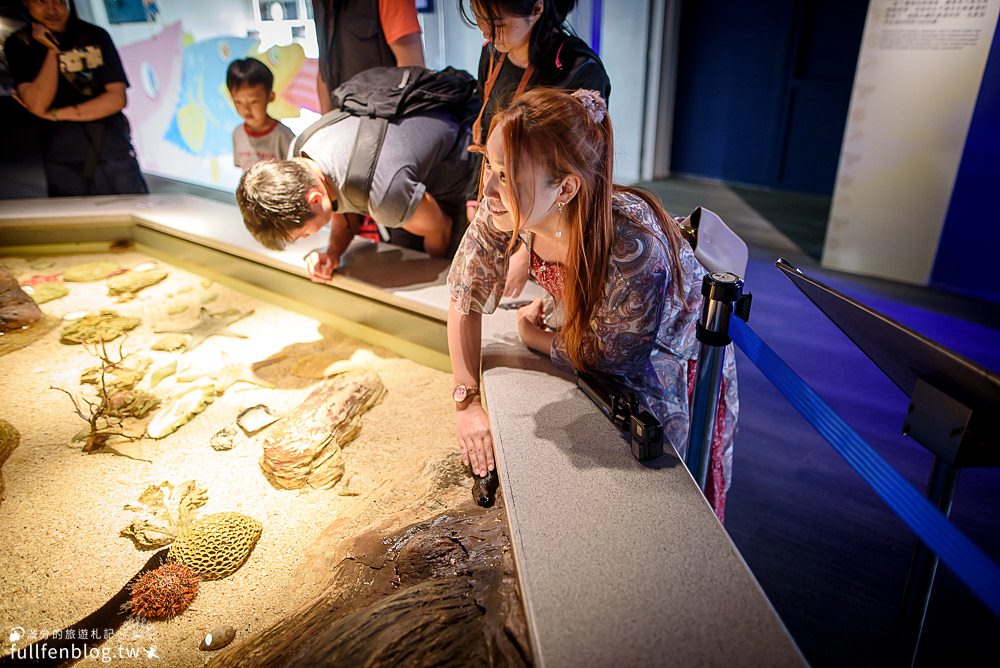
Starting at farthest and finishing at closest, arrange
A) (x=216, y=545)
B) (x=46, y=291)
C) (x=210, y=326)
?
(x=46, y=291), (x=210, y=326), (x=216, y=545)

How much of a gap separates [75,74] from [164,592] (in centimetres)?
424

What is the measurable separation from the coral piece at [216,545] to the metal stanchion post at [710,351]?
4.22 ft

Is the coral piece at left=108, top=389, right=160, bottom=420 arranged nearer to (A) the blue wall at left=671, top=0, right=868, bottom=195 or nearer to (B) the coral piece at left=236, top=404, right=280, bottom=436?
(B) the coral piece at left=236, top=404, right=280, bottom=436

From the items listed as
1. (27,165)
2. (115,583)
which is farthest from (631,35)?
(115,583)

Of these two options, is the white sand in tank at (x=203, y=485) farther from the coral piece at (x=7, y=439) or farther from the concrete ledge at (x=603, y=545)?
the concrete ledge at (x=603, y=545)

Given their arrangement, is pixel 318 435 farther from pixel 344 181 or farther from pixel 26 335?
pixel 26 335

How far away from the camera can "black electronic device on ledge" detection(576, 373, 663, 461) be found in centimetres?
142

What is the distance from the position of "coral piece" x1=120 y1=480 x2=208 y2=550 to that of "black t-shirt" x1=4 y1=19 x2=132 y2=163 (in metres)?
3.70

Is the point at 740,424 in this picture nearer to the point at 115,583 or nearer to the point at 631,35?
the point at 115,583

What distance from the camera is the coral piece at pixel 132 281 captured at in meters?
3.45

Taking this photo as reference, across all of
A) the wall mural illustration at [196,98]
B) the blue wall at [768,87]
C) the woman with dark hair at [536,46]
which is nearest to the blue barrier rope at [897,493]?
the woman with dark hair at [536,46]

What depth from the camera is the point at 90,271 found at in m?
3.70

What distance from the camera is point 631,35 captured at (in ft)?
22.3

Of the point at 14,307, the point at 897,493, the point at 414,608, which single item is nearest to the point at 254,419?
the point at 414,608
